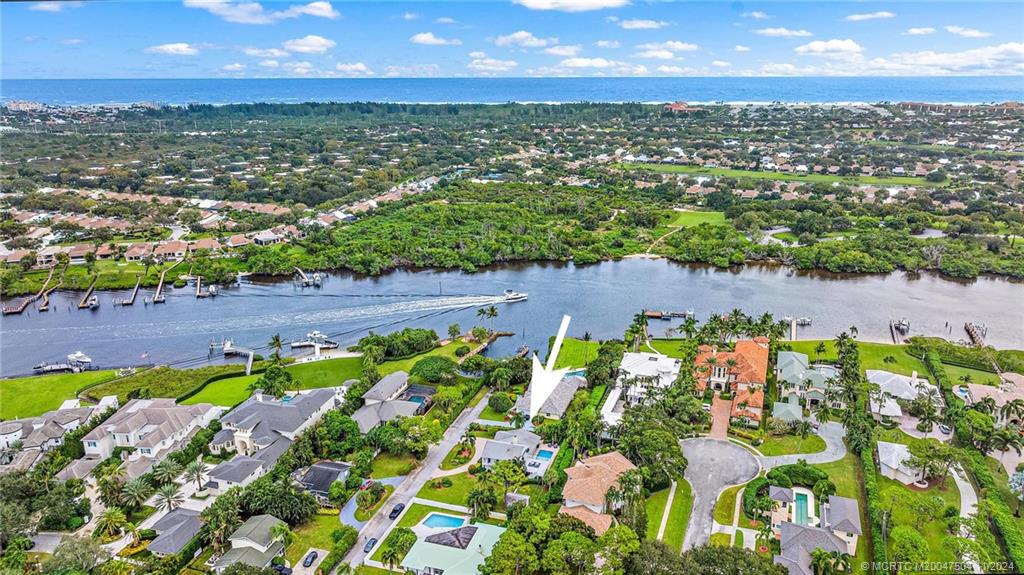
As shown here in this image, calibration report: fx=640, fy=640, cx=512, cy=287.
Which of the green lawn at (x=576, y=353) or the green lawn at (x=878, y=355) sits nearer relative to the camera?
the green lawn at (x=878, y=355)

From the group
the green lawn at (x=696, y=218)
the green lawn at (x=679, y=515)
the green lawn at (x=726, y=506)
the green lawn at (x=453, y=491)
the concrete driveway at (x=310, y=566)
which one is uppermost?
the green lawn at (x=696, y=218)

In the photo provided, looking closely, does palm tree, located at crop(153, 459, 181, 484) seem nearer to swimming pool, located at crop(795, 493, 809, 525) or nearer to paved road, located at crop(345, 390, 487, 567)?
paved road, located at crop(345, 390, 487, 567)

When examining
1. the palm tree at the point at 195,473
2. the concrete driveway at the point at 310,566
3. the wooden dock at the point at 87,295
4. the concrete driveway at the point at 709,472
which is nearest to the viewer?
the concrete driveway at the point at 310,566

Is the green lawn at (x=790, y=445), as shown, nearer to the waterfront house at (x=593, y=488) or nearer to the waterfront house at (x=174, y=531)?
the waterfront house at (x=593, y=488)

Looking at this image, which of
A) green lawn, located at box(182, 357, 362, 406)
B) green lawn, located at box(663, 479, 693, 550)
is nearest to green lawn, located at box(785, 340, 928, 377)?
green lawn, located at box(663, 479, 693, 550)

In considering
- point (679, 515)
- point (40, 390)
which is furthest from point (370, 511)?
point (40, 390)

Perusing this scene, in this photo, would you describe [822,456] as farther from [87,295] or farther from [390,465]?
[87,295]

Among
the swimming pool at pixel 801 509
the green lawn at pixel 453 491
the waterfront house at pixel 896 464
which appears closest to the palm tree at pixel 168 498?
the green lawn at pixel 453 491
